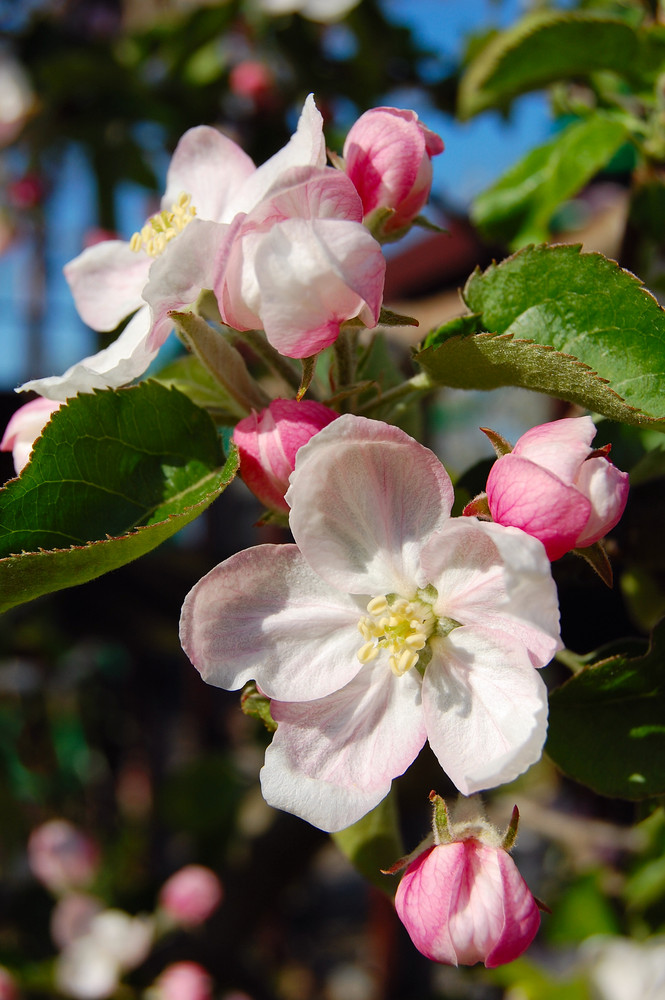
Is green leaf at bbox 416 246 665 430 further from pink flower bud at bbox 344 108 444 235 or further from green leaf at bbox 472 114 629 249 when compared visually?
green leaf at bbox 472 114 629 249

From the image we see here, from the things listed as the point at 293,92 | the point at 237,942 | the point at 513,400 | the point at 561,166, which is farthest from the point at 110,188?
the point at 513,400

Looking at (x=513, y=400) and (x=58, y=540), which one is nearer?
(x=58, y=540)

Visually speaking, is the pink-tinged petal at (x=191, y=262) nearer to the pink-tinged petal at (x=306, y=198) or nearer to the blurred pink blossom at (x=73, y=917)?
the pink-tinged petal at (x=306, y=198)

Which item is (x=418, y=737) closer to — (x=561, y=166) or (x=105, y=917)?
(x=561, y=166)

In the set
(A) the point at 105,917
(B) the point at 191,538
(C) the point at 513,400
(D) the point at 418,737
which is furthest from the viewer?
(C) the point at 513,400

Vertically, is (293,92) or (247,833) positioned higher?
(293,92)

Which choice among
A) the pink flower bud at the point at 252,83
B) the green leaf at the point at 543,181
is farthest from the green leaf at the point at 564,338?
the pink flower bud at the point at 252,83

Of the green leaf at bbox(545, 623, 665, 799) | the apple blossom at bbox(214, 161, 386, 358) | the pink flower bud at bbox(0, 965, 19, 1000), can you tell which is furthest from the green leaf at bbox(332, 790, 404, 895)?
the pink flower bud at bbox(0, 965, 19, 1000)
